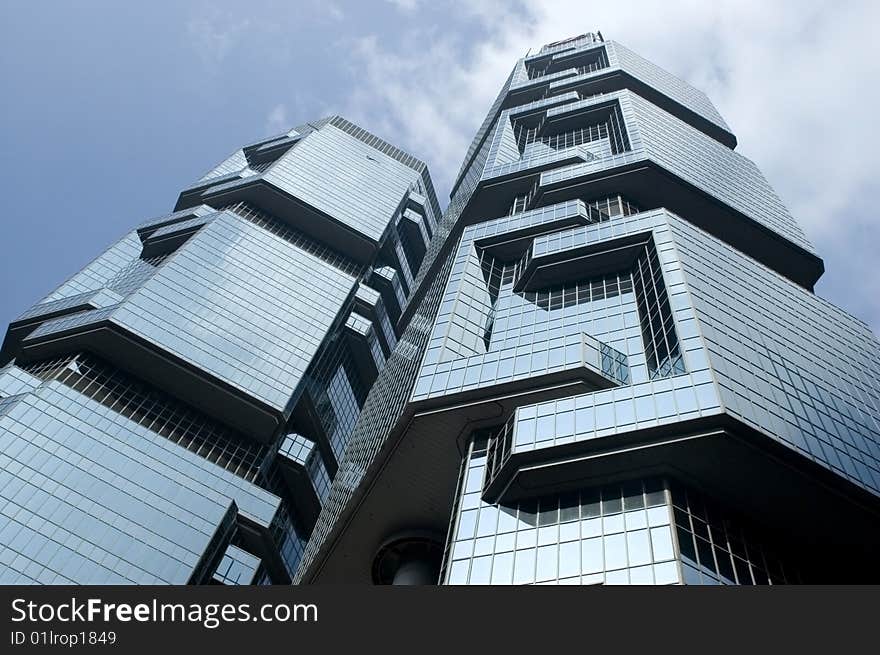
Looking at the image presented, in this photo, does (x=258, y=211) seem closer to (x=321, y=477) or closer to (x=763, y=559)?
(x=321, y=477)

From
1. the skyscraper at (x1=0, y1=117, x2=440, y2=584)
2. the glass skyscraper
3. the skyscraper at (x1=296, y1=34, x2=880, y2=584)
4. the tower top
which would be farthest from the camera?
the tower top

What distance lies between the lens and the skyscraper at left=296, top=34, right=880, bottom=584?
30.8 metres

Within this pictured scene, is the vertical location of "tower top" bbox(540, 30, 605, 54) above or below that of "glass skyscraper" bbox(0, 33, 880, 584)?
above

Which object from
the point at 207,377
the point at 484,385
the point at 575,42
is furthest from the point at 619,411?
the point at 575,42

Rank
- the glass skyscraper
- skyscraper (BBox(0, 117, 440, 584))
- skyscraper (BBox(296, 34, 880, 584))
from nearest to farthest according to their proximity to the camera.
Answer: skyscraper (BBox(296, 34, 880, 584)) → the glass skyscraper → skyscraper (BBox(0, 117, 440, 584))

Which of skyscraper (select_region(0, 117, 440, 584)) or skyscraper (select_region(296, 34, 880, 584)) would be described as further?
skyscraper (select_region(0, 117, 440, 584))

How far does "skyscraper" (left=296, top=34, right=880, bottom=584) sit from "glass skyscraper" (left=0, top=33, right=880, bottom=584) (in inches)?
5.8

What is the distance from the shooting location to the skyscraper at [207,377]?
167ft

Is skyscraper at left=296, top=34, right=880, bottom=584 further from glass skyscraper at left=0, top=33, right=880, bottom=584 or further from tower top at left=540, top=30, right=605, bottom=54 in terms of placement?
tower top at left=540, top=30, right=605, bottom=54

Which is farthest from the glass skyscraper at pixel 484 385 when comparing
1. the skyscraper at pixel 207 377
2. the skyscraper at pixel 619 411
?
the skyscraper at pixel 207 377

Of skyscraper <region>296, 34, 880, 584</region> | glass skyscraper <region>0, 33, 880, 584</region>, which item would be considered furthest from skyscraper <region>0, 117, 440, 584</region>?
skyscraper <region>296, 34, 880, 584</region>

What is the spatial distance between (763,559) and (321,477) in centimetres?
5125

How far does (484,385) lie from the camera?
38125 millimetres

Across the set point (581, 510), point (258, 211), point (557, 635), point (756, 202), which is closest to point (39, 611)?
point (557, 635)
